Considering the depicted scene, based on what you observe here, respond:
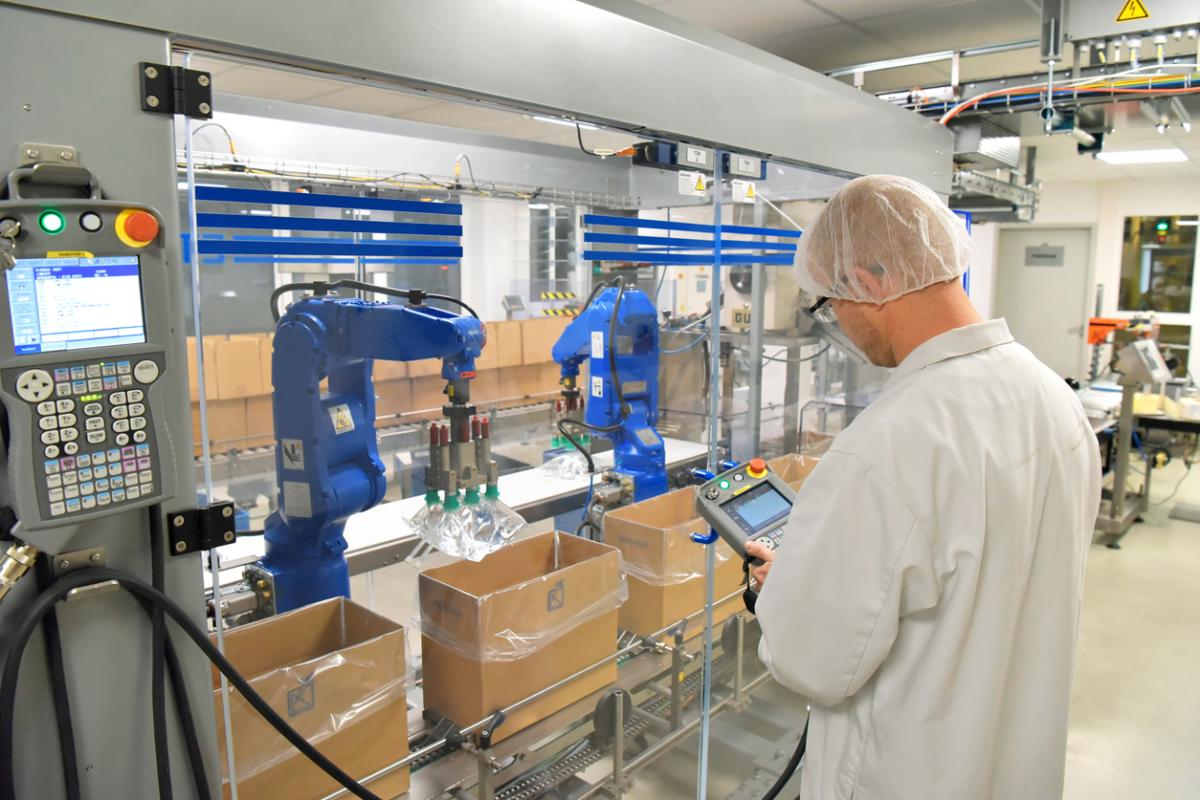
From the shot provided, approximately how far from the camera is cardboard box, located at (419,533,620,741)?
5.84 feet

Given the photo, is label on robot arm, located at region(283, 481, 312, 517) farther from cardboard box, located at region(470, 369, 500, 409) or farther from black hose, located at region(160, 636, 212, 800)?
cardboard box, located at region(470, 369, 500, 409)

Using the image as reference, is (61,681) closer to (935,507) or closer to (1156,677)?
(935,507)

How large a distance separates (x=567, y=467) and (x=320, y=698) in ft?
5.78

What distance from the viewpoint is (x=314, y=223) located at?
144cm

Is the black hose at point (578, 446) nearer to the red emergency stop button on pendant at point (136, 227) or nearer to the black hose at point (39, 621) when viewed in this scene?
the black hose at point (39, 621)

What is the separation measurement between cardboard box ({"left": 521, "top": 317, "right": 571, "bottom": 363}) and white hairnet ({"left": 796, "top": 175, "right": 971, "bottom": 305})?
4.50 m

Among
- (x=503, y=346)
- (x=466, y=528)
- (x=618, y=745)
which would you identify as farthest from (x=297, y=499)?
(x=503, y=346)

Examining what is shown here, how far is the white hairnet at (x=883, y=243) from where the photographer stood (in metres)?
1.23

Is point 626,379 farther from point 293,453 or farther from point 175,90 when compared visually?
point 175,90

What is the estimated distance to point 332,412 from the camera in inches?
77.5

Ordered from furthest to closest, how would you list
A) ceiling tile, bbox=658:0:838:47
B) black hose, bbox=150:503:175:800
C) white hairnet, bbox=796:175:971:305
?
ceiling tile, bbox=658:0:838:47 → white hairnet, bbox=796:175:971:305 → black hose, bbox=150:503:175:800

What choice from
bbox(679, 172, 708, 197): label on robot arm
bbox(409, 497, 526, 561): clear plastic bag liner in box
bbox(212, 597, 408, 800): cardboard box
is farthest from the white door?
bbox(212, 597, 408, 800): cardboard box

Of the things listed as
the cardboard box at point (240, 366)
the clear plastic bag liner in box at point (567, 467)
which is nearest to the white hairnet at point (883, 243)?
the clear plastic bag liner in box at point (567, 467)

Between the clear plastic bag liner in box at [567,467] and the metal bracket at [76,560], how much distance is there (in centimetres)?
215
